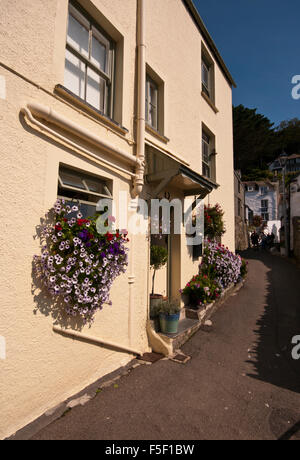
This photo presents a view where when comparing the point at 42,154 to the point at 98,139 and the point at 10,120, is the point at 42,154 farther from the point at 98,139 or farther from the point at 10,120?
the point at 98,139

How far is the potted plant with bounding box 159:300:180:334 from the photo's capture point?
495cm

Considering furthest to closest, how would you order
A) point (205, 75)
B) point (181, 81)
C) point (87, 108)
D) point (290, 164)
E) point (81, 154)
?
point (290, 164) < point (205, 75) < point (181, 81) < point (87, 108) < point (81, 154)

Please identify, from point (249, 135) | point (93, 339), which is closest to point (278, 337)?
point (93, 339)

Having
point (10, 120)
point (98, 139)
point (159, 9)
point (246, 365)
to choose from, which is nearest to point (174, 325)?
point (246, 365)

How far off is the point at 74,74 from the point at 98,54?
0.92 metres

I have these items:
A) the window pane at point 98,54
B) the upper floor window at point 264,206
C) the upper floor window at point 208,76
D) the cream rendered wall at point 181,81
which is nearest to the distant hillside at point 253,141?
the upper floor window at point 264,206

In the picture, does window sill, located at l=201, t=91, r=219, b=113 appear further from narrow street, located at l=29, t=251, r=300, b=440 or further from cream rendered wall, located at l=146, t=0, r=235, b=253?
narrow street, located at l=29, t=251, r=300, b=440

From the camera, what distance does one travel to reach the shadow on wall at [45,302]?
297cm

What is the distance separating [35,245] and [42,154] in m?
1.21

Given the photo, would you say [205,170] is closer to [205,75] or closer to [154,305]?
[205,75]

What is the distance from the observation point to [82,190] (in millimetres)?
3697

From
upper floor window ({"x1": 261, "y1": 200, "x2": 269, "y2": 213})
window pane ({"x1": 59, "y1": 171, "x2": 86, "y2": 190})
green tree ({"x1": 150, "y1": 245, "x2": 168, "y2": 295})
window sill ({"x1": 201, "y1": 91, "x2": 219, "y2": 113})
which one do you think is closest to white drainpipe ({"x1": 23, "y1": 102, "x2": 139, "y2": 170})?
window pane ({"x1": 59, "y1": 171, "x2": 86, "y2": 190})

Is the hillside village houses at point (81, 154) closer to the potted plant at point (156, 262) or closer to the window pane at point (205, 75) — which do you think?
the potted plant at point (156, 262)
